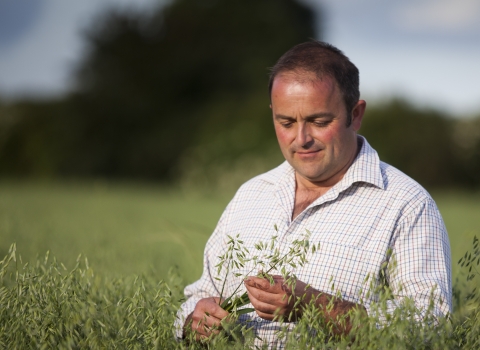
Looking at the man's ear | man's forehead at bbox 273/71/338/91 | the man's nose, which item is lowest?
the man's nose

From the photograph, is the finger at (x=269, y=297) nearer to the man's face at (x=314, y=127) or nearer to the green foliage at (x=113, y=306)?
the green foliage at (x=113, y=306)

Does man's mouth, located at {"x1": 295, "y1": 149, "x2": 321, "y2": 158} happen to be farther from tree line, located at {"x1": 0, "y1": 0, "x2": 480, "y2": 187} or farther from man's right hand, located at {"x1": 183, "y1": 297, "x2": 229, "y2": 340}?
tree line, located at {"x1": 0, "y1": 0, "x2": 480, "y2": 187}

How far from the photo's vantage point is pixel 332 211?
2.94 m

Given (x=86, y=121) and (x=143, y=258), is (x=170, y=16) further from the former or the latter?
(x=143, y=258)

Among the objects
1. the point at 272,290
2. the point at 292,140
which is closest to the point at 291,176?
the point at 292,140

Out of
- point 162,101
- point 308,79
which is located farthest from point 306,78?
point 162,101

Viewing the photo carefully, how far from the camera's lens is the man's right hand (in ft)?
8.46

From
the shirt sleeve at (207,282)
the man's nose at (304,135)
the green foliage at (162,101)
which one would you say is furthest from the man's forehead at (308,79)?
the green foliage at (162,101)

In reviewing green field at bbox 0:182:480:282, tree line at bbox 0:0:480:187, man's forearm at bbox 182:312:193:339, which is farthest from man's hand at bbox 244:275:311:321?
tree line at bbox 0:0:480:187

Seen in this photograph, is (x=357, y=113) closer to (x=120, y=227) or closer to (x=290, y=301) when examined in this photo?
(x=290, y=301)

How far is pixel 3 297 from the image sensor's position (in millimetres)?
2582

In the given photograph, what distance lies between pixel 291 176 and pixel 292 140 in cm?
33

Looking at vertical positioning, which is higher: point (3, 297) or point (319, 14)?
point (319, 14)

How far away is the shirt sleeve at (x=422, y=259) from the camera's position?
256cm
